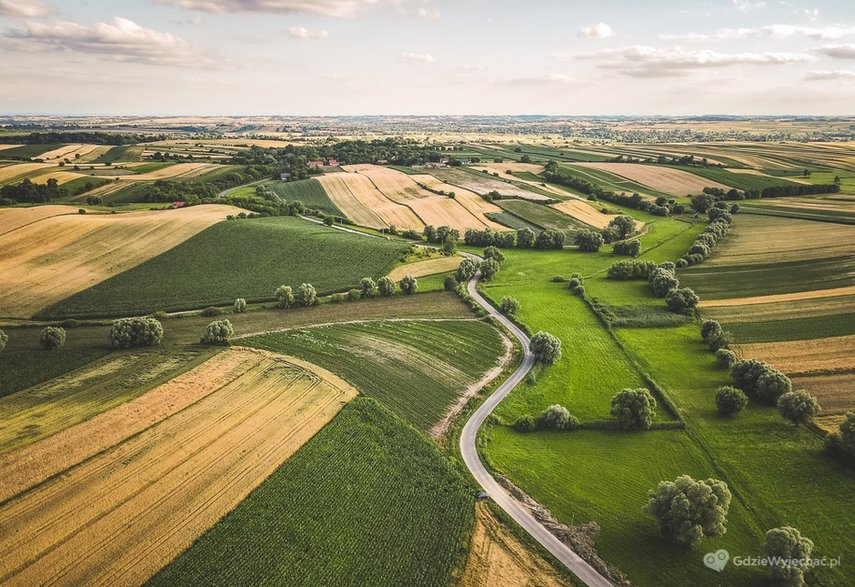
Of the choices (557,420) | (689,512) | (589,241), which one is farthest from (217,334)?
(589,241)

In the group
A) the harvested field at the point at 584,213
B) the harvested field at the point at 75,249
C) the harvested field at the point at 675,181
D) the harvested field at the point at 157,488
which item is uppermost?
the harvested field at the point at 675,181

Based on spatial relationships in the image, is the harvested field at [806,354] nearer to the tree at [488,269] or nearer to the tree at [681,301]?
the tree at [681,301]

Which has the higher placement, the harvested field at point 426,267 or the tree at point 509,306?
the harvested field at point 426,267

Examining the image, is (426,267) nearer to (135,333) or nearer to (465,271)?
(465,271)

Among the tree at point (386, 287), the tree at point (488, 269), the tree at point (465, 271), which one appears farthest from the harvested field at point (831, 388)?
the tree at point (386, 287)

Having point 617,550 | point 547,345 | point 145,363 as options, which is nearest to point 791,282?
point 547,345

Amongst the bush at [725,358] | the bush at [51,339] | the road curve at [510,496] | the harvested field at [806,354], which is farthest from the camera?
the bush at [725,358]

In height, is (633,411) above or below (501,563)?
above

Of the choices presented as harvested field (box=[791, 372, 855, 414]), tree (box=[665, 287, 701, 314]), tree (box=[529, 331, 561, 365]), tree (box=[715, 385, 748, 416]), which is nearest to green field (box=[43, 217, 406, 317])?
tree (box=[529, 331, 561, 365])
